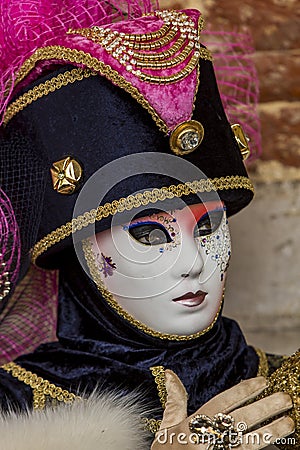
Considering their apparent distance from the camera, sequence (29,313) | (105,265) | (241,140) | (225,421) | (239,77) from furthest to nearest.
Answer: (239,77) < (29,313) < (241,140) < (105,265) < (225,421)

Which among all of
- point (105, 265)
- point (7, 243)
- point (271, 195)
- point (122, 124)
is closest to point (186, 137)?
point (122, 124)

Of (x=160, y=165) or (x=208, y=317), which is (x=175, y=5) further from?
(x=208, y=317)

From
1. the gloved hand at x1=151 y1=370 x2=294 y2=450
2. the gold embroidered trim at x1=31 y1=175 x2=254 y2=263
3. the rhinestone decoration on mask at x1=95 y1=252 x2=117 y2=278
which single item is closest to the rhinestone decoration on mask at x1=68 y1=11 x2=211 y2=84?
the gold embroidered trim at x1=31 y1=175 x2=254 y2=263

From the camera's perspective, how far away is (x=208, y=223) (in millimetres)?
1193

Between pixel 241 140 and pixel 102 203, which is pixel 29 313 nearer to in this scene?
pixel 102 203

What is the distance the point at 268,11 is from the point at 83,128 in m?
0.68

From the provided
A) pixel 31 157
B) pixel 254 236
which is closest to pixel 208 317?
pixel 31 157

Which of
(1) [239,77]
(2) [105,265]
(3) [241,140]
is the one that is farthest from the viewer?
(1) [239,77]

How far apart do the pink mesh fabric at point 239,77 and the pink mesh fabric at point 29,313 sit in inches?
19.5

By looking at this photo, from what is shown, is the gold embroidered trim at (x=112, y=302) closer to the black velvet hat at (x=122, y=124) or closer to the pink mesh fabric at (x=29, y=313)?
the black velvet hat at (x=122, y=124)

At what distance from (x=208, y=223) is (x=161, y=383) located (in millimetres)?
261

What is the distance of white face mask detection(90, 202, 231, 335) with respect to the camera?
3.76 feet

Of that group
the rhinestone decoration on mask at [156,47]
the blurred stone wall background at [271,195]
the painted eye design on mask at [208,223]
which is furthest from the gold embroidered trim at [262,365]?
the rhinestone decoration on mask at [156,47]

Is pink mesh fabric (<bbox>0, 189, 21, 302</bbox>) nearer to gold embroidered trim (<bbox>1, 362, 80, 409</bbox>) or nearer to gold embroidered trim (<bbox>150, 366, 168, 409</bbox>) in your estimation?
gold embroidered trim (<bbox>1, 362, 80, 409</bbox>)
